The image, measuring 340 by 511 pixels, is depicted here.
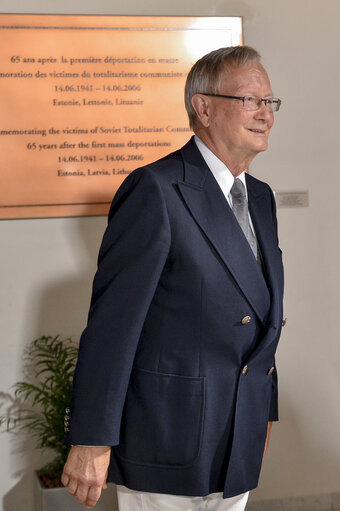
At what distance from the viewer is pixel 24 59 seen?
273 cm

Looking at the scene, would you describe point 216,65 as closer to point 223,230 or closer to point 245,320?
point 223,230

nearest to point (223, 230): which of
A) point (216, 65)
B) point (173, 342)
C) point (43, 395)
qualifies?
point (173, 342)

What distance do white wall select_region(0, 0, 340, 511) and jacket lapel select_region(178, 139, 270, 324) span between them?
1131 mm

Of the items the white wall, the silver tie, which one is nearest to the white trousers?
the silver tie

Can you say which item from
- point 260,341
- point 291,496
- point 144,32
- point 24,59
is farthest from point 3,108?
point 291,496

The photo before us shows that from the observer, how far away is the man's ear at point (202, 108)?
1.85 metres

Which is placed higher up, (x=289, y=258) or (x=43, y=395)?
(x=289, y=258)

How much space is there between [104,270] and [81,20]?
1448 millimetres

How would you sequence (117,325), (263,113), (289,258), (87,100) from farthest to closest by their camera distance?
(289,258), (87,100), (263,113), (117,325)

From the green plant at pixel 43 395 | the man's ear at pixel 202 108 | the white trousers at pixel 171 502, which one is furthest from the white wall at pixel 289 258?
the white trousers at pixel 171 502

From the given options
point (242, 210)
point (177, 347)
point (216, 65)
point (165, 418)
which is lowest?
point (165, 418)

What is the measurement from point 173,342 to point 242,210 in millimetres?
397

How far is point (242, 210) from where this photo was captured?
72.9 inches

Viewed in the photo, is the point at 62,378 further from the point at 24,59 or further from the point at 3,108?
the point at 24,59
